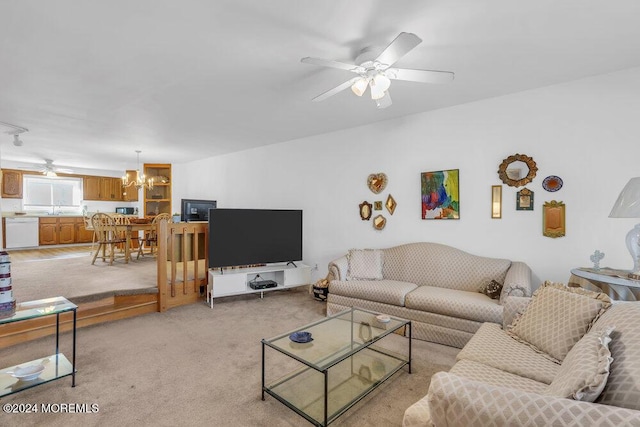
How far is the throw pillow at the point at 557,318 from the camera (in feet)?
5.42

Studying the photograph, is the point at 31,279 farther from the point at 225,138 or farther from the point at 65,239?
the point at 65,239

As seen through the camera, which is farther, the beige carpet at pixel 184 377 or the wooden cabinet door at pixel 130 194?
the wooden cabinet door at pixel 130 194

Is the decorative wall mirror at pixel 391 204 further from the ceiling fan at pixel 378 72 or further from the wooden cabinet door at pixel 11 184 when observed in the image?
the wooden cabinet door at pixel 11 184

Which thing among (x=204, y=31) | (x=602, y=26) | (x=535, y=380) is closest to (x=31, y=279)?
(x=204, y=31)

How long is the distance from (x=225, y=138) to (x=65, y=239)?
643 cm

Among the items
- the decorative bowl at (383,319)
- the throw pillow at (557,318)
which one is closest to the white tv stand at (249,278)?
the decorative bowl at (383,319)

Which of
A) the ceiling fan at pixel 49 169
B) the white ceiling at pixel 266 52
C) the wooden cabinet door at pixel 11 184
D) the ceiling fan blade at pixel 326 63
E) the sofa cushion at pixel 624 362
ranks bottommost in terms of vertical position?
the sofa cushion at pixel 624 362

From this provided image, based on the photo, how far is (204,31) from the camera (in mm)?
2039

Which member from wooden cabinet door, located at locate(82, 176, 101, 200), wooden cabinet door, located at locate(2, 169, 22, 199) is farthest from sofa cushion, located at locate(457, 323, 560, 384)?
wooden cabinet door, located at locate(2, 169, 22, 199)

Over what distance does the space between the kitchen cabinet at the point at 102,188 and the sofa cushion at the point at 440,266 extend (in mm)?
9030

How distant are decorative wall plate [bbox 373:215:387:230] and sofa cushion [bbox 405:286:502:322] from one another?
1.14m

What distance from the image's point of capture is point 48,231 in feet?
25.8

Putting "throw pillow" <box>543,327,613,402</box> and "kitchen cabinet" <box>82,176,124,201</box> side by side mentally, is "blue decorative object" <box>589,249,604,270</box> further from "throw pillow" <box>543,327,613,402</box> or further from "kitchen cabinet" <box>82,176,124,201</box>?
"kitchen cabinet" <box>82,176,124,201</box>

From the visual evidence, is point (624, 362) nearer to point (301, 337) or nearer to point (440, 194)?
point (301, 337)
